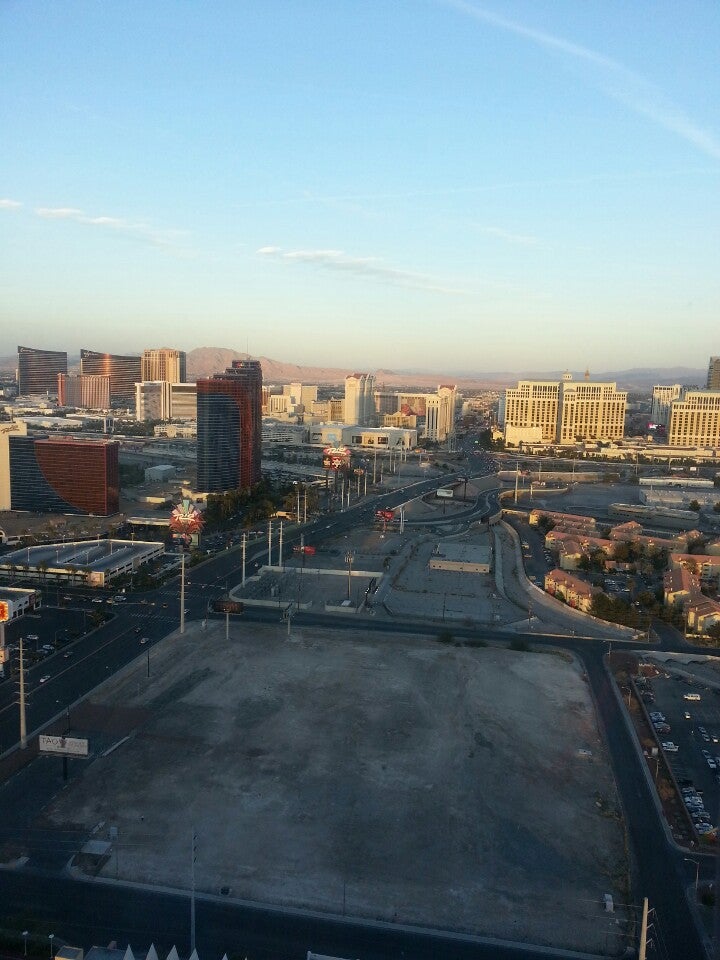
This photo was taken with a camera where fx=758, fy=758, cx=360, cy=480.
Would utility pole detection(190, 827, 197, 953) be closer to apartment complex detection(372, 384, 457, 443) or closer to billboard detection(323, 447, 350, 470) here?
billboard detection(323, 447, 350, 470)

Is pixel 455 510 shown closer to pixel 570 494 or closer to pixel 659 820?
pixel 570 494

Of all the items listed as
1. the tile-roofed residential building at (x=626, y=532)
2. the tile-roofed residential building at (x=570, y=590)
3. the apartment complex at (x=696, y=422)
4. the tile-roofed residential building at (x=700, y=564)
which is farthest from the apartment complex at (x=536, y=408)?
the tile-roofed residential building at (x=570, y=590)

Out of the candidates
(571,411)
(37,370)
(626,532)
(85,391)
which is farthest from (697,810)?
(37,370)

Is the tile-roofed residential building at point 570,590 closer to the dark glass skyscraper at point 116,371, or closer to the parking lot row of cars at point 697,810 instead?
the parking lot row of cars at point 697,810

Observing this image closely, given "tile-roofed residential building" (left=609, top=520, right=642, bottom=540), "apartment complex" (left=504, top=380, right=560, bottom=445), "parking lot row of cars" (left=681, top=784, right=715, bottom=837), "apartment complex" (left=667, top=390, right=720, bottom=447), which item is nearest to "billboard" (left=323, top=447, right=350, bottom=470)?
"tile-roofed residential building" (left=609, top=520, right=642, bottom=540)

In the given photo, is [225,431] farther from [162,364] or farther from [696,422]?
[162,364]

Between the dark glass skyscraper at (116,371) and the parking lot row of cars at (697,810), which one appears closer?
the parking lot row of cars at (697,810)
